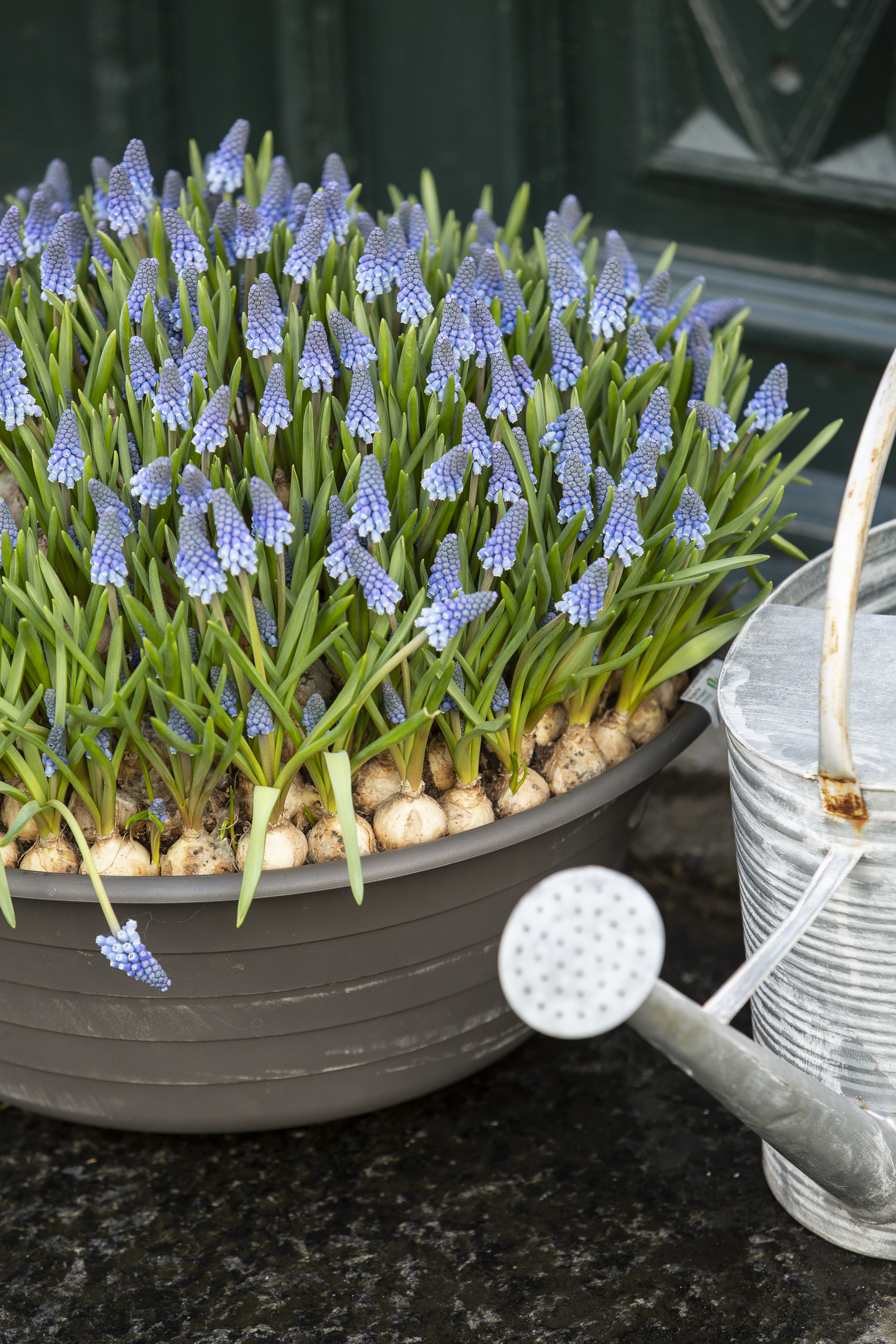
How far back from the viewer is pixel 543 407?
138 cm

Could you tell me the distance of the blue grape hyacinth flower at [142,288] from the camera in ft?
4.50

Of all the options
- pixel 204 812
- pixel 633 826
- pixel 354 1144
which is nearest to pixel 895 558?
pixel 633 826

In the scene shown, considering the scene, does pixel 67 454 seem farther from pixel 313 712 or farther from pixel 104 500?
pixel 313 712

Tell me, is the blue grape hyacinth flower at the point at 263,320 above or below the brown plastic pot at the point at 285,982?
A: above

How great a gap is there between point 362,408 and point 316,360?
70 millimetres

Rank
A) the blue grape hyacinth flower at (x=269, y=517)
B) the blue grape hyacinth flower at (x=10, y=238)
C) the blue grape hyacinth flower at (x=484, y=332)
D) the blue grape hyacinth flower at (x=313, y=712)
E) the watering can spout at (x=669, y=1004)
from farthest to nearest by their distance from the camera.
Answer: the blue grape hyacinth flower at (x=10, y=238) < the blue grape hyacinth flower at (x=484, y=332) < the blue grape hyacinth flower at (x=313, y=712) < the blue grape hyacinth flower at (x=269, y=517) < the watering can spout at (x=669, y=1004)

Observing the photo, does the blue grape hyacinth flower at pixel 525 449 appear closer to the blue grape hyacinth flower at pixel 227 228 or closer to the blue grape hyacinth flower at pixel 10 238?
the blue grape hyacinth flower at pixel 227 228

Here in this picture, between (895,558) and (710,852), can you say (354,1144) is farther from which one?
(895,558)

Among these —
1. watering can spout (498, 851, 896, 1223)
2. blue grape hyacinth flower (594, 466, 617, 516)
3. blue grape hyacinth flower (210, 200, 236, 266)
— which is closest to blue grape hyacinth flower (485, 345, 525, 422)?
blue grape hyacinth flower (594, 466, 617, 516)

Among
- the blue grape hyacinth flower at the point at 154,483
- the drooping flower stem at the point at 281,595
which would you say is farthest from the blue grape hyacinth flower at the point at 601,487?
the blue grape hyacinth flower at the point at 154,483

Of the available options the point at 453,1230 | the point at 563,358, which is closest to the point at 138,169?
the point at 563,358

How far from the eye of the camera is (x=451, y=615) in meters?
1.18

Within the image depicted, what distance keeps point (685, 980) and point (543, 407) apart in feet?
2.67

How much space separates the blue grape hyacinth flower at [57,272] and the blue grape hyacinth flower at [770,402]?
2.51 feet
